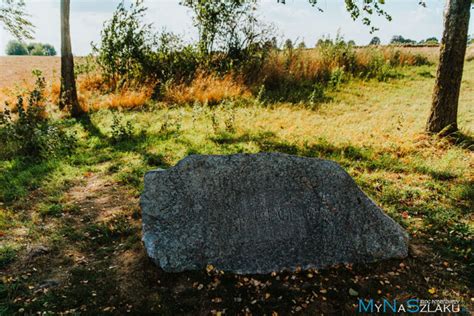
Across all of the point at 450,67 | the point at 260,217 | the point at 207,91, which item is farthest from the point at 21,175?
the point at 450,67

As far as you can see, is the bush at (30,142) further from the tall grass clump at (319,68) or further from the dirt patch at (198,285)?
the tall grass clump at (319,68)

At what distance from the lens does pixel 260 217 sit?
12.9ft

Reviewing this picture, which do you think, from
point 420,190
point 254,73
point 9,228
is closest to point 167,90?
point 254,73

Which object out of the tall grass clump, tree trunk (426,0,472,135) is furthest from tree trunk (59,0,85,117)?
tree trunk (426,0,472,135)

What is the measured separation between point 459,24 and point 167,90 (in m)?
7.44

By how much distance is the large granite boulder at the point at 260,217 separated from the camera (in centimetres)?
377

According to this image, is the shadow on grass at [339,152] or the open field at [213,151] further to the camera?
the shadow on grass at [339,152]

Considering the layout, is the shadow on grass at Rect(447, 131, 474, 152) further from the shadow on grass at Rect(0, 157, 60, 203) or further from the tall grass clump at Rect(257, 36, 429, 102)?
the shadow on grass at Rect(0, 157, 60, 203)
